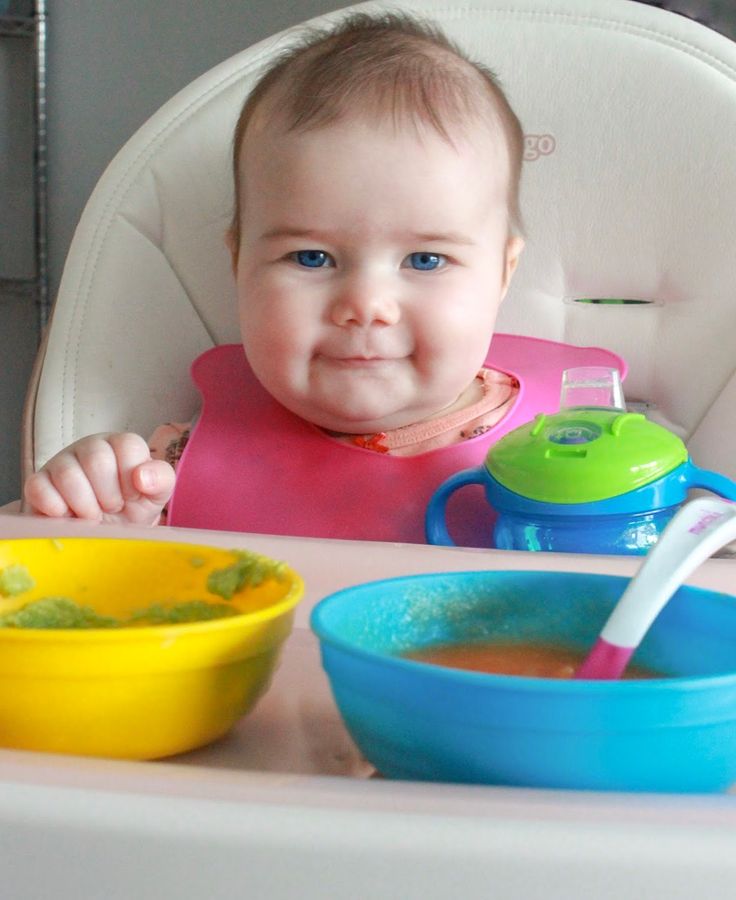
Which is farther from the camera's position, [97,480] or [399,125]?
[399,125]

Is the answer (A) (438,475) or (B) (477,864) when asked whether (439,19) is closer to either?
(A) (438,475)

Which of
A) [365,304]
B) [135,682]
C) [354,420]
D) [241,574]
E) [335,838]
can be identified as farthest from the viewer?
[354,420]


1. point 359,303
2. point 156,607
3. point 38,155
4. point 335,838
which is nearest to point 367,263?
point 359,303

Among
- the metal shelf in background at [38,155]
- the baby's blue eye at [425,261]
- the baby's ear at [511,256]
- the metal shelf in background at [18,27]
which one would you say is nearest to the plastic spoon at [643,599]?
the baby's blue eye at [425,261]

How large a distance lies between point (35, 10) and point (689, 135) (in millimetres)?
1560

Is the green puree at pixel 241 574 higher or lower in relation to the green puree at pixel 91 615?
higher

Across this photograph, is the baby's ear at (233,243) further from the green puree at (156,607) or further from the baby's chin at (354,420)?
the green puree at (156,607)

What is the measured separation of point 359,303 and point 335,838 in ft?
2.56

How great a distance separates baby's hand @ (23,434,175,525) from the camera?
0.94m

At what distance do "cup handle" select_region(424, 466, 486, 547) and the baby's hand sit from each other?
24cm

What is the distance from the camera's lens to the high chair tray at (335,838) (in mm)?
291

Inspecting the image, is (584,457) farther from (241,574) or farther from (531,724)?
(531,724)

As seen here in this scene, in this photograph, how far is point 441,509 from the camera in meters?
1.06

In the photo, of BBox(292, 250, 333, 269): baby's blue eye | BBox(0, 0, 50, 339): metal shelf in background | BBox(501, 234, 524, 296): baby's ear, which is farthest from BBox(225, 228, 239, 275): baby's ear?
BBox(0, 0, 50, 339): metal shelf in background
